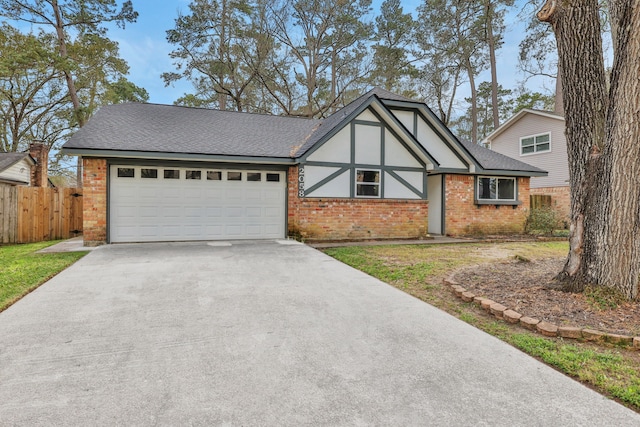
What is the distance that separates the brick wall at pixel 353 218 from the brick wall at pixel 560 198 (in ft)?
30.4

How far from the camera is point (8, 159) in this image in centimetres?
1588

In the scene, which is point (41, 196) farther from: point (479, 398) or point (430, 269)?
point (479, 398)

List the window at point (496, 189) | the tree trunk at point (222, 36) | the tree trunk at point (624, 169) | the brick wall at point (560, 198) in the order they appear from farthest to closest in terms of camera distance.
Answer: the tree trunk at point (222, 36), the brick wall at point (560, 198), the window at point (496, 189), the tree trunk at point (624, 169)

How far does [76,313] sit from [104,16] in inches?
775

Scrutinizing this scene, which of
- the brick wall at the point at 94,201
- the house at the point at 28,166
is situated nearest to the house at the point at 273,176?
the brick wall at the point at 94,201

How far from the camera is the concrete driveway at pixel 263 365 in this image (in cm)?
207

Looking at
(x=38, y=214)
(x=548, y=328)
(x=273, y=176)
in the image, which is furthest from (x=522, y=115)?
(x=38, y=214)

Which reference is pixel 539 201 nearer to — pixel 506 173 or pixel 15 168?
pixel 506 173

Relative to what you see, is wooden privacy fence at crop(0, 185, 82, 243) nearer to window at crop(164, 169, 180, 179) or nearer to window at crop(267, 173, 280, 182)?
window at crop(164, 169, 180, 179)

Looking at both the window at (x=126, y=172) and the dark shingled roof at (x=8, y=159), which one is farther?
the dark shingled roof at (x=8, y=159)

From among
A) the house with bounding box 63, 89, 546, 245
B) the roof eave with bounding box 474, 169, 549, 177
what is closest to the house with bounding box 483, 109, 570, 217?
the roof eave with bounding box 474, 169, 549, 177

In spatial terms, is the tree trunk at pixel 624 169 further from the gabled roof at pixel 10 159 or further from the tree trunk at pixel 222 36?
the gabled roof at pixel 10 159

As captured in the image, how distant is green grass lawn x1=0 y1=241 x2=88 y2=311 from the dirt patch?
615 cm

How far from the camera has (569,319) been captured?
3.60 metres
